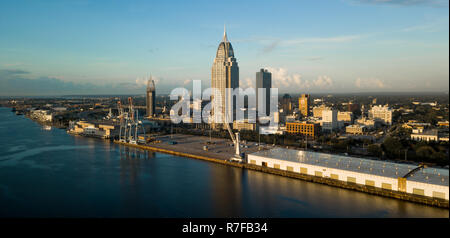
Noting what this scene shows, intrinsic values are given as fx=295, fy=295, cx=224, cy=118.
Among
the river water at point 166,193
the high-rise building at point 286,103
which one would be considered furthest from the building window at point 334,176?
the high-rise building at point 286,103

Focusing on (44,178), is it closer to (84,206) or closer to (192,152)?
(84,206)

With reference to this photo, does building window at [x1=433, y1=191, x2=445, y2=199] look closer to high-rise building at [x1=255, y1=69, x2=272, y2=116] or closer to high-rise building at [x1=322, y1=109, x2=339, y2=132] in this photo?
high-rise building at [x1=322, y1=109, x2=339, y2=132]

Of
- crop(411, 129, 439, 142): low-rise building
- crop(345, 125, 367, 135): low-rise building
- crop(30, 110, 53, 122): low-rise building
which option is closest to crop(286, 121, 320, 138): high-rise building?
crop(345, 125, 367, 135): low-rise building

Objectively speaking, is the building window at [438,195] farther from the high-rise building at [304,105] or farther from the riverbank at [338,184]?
the high-rise building at [304,105]
